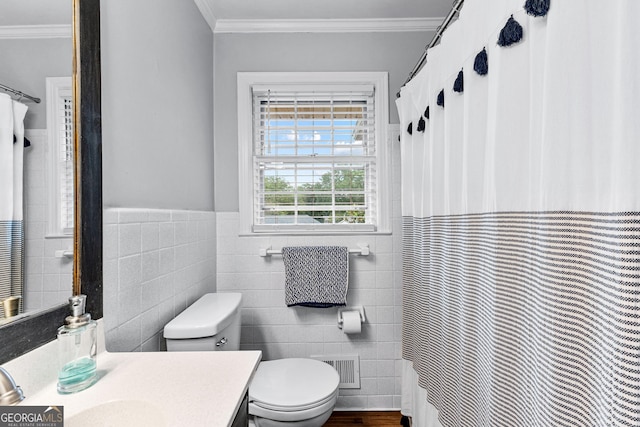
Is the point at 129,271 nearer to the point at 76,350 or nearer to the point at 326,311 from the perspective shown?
the point at 76,350

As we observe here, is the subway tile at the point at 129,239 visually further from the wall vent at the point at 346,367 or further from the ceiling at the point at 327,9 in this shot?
the ceiling at the point at 327,9

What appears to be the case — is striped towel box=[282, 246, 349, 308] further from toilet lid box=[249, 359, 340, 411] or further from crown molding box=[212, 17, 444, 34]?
crown molding box=[212, 17, 444, 34]

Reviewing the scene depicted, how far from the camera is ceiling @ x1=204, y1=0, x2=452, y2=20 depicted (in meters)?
1.85

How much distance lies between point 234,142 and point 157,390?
1.62 metres

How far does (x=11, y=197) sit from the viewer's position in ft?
2.05

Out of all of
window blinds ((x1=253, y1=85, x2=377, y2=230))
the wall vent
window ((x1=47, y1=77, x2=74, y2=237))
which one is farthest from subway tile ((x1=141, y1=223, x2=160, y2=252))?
the wall vent

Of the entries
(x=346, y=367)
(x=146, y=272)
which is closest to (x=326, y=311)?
(x=346, y=367)

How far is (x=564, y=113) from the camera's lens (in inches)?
25.0

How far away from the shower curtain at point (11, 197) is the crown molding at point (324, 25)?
166cm

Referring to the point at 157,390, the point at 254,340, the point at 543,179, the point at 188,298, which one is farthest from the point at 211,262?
Result: the point at 543,179

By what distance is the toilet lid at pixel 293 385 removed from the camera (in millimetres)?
1330

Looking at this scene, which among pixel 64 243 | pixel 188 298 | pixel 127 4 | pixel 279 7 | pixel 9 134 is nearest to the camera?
pixel 9 134

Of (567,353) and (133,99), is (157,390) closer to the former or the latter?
(567,353)

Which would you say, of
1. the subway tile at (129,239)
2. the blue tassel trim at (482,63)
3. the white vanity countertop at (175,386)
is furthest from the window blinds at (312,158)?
the white vanity countertop at (175,386)
